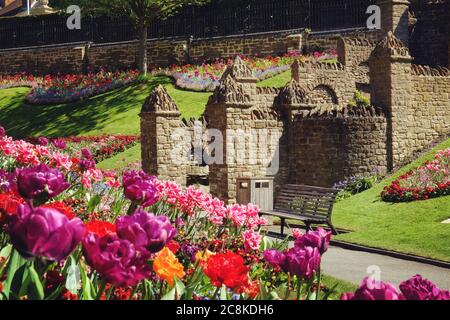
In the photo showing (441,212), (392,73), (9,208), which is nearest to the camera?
(9,208)

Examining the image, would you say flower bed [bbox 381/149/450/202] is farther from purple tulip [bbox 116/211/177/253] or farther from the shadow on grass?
purple tulip [bbox 116/211/177/253]

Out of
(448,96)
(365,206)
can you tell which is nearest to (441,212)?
(365,206)

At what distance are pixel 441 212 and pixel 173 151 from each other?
22.7ft

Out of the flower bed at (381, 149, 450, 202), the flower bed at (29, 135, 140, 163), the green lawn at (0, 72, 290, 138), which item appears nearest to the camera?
the flower bed at (381, 149, 450, 202)

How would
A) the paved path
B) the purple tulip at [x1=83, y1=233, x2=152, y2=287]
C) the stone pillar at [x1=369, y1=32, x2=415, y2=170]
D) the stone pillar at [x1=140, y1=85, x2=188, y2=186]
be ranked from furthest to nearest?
the stone pillar at [x1=369, y1=32, x2=415, y2=170] < the stone pillar at [x1=140, y1=85, x2=188, y2=186] < the paved path < the purple tulip at [x1=83, y1=233, x2=152, y2=287]

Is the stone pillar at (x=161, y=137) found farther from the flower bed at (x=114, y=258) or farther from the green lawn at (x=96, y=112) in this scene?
the flower bed at (x=114, y=258)

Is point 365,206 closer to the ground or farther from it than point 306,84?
closer to the ground

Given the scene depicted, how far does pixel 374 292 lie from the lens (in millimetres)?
3021

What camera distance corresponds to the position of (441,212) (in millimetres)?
16391

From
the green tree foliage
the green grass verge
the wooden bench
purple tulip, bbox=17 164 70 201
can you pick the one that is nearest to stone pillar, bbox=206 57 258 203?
the wooden bench

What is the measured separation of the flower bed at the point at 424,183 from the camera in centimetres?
1827

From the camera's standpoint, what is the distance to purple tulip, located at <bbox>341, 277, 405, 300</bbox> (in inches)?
117

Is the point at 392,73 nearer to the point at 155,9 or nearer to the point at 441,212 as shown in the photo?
the point at 441,212

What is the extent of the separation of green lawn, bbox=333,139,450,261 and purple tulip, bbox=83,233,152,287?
10.2 metres
